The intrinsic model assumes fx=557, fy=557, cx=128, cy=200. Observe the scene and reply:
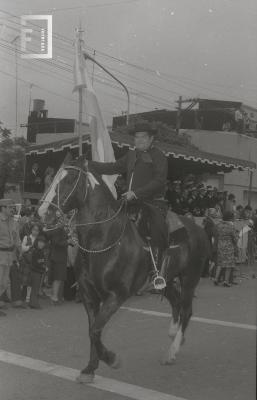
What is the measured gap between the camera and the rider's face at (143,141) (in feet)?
17.2

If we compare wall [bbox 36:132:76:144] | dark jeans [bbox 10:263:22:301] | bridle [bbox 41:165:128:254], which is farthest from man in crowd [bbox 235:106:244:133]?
dark jeans [bbox 10:263:22:301]

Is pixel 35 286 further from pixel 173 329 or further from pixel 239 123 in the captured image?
pixel 239 123

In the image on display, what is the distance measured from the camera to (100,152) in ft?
20.3

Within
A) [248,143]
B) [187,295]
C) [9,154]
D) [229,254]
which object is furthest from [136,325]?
[229,254]

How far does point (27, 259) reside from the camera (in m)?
8.93

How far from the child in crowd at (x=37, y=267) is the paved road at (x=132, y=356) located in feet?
0.86

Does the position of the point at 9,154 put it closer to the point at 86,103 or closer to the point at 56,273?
the point at 56,273

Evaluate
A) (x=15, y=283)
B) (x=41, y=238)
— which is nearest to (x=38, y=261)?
(x=41, y=238)

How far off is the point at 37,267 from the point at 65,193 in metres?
4.38

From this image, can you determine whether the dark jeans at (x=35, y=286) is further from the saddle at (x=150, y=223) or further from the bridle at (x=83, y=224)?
the bridle at (x=83, y=224)

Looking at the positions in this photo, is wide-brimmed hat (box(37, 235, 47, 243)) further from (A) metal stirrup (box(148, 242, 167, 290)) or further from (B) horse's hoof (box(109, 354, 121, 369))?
(B) horse's hoof (box(109, 354, 121, 369))

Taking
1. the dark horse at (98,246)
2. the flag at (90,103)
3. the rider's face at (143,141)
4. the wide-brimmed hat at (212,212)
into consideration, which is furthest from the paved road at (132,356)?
the wide-brimmed hat at (212,212)

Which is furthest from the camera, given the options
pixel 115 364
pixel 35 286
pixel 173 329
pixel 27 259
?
pixel 27 259

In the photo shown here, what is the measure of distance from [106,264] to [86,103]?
1.55m
